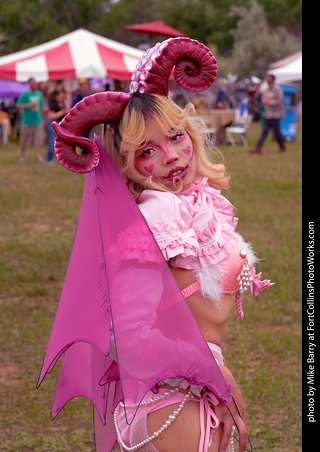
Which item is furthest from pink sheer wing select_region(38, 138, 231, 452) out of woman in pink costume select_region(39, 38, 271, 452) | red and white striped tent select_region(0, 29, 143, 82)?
red and white striped tent select_region(0, 29, 143, 82)

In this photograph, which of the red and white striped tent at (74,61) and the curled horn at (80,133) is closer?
the curled horn at (80,133)

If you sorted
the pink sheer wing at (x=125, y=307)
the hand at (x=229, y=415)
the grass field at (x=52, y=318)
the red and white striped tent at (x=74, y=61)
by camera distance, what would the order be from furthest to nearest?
the red and white striped tent at (x=74, y=61)
the grass field at (x=52, y=318)
the hand at (x=229, y=415)
the pink sheer wing at (x=125, y=307)

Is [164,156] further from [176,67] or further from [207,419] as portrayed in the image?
[207,419]

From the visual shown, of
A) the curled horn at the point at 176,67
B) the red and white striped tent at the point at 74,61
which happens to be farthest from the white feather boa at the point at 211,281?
the red and white striped tent at the point at 74,61

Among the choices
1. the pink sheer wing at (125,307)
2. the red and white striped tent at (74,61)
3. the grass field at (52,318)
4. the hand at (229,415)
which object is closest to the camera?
the pink sheer wing at (125,307)

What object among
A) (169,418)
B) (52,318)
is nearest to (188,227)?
(169,418)

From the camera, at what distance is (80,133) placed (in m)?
2.00

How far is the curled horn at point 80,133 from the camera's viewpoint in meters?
1.96

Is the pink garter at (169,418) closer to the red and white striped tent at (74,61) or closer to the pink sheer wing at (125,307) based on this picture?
the pink sheer wing at (125,307)

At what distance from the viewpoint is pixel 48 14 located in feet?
194

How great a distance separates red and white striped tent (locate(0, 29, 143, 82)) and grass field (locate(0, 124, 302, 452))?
4.16m

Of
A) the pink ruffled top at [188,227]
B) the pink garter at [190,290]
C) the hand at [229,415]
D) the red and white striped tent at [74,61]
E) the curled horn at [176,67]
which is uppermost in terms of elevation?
the curled horn at [176,67]

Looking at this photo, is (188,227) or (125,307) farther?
(188,227)

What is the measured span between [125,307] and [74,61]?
1297 cm
